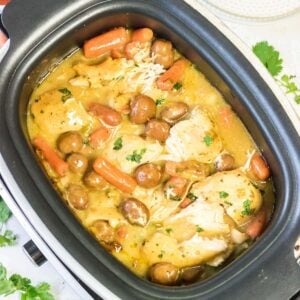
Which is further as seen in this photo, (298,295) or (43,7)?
(43,7)

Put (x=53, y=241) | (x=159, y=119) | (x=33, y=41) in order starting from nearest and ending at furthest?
(x=53, y=241)
(x=33, y=41)
(x=159, y=119)

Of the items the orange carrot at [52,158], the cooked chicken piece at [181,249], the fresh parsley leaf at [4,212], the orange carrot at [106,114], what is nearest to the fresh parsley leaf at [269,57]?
the orange carrot at [106,114]

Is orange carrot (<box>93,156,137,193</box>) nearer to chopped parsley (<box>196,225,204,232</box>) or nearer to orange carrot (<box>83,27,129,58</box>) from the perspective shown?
chopped parsley (<box>196,225,204,232</box>)

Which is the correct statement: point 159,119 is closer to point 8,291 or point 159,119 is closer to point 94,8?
point 94,8

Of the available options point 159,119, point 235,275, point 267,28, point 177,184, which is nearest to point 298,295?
point 235,275

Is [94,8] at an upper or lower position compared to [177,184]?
upper

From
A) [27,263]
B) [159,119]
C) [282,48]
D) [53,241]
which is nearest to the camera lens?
[53,241]

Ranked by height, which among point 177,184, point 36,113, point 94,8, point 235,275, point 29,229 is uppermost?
point 94,8
